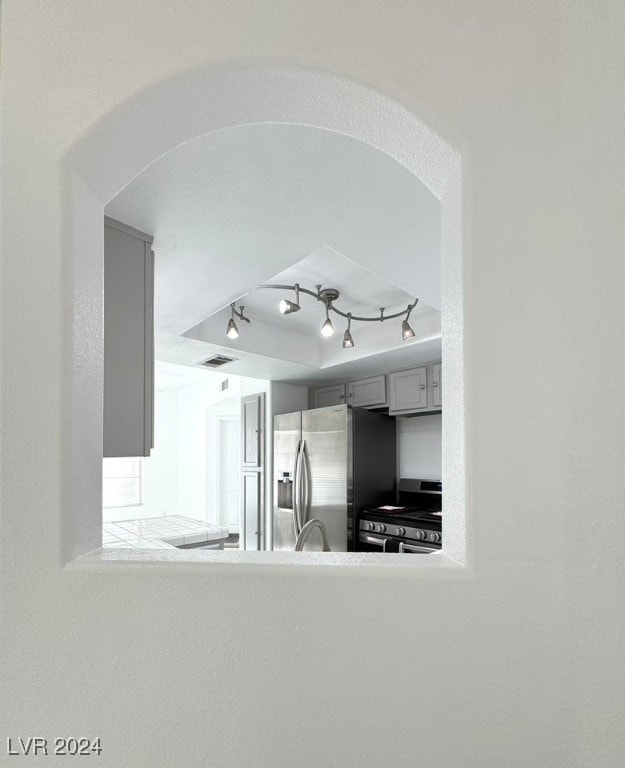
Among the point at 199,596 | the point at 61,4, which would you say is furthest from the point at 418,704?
the point at 61,4

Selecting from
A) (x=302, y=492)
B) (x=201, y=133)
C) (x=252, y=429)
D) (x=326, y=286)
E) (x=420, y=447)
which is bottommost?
(x=302, y=492)

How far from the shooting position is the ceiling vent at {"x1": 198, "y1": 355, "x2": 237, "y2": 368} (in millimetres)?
3686

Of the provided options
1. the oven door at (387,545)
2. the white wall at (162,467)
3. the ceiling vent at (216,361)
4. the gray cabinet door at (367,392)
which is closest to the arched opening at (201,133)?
the oven door at (387,545)

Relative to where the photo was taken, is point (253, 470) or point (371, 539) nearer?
point (371, 539)

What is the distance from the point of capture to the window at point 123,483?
7344 millimetres

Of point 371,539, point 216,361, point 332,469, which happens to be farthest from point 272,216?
point 371,539

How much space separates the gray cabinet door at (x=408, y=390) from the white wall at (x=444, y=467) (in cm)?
298

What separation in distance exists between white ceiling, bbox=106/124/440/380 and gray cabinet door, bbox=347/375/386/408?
144 centimetres

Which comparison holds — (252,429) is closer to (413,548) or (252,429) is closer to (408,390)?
(408,390)

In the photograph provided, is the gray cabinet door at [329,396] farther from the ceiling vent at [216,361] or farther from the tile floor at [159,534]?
the tile floor at [159,534]

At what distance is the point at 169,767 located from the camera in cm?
80

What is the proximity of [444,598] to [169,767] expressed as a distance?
53 centimetres

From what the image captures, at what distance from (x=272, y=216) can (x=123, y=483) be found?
6.77m

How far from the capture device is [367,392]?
13.9 ft
